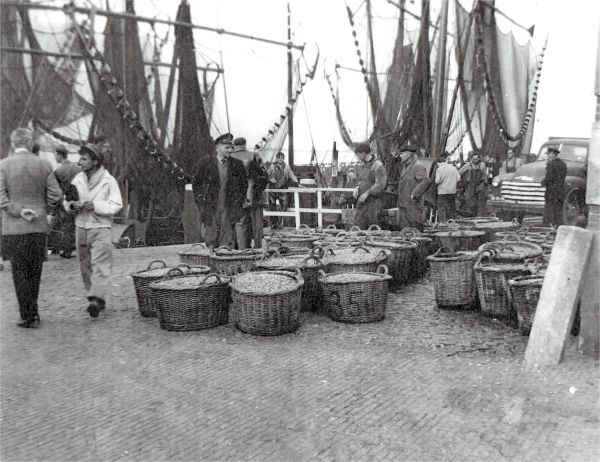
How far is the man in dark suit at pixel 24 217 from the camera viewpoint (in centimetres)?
525

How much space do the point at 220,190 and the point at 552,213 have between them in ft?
26.9

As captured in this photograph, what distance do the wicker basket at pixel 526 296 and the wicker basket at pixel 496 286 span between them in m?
0.32

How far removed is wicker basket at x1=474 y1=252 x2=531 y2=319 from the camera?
5.31 m

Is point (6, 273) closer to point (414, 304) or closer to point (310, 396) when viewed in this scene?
point (414, 304)

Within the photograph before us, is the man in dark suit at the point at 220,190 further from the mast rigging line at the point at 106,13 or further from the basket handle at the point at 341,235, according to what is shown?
the mast rigging line at the point at 106,13

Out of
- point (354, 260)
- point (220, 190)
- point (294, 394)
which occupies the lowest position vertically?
point (294, 394)

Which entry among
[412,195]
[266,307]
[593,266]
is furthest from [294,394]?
[412,195]

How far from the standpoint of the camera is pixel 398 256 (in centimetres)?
715

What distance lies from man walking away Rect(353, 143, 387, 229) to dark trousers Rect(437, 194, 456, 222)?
4.49 m

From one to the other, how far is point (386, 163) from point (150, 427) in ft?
38.4

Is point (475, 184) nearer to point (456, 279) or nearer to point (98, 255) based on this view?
point (456, 279)

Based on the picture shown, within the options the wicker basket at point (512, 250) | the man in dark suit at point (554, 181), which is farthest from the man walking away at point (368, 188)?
the man in dark suit at point (554, 181)

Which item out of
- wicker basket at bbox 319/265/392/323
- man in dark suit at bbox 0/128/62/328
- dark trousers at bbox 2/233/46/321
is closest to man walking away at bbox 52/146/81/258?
man in dark suit at bbox 0/128/62/328

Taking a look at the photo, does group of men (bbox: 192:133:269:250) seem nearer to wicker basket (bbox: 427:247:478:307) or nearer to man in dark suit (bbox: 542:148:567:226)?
wicker basket (bbox: 427:247:478:307)
